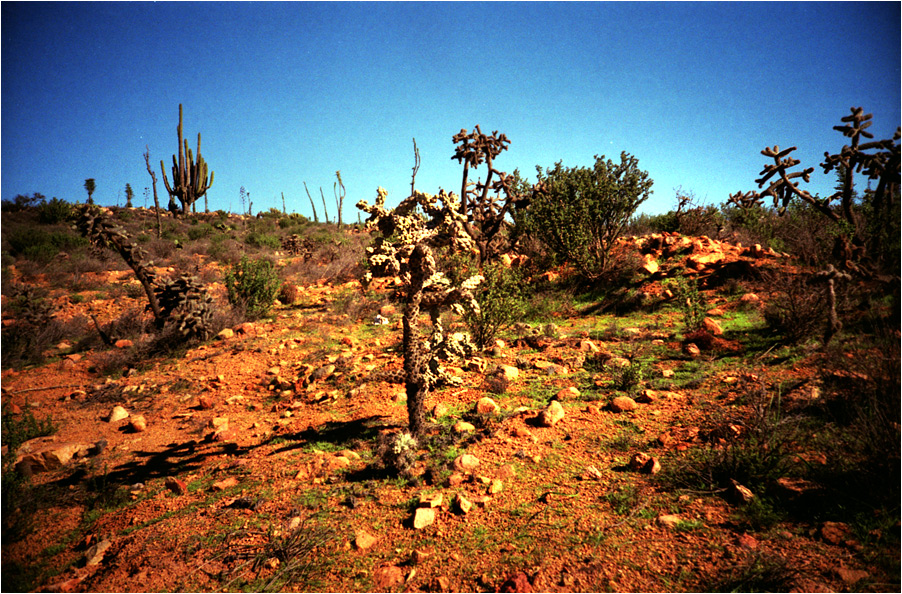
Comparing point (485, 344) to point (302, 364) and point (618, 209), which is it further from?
point (618, 209)

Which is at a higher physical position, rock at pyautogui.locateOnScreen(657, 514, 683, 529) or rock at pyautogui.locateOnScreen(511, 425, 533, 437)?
rock at pyautogui.locateOnScreen(511, 425, 533, 437)

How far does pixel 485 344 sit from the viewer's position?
648 cm

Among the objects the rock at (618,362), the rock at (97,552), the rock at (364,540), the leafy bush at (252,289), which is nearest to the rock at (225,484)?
the rock at (97,552)

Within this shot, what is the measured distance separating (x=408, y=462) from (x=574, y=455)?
1.51 metres

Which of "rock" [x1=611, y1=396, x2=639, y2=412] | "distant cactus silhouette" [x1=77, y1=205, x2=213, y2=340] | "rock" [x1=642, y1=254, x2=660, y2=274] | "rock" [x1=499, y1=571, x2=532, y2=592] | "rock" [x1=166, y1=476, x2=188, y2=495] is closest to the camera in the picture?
"rock" [x1=499, y1=571, x2=532, y2=592]

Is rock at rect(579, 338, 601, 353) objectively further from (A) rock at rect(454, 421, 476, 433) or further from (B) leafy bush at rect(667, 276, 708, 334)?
(A) rock at rect(454, 421, 476, 433)

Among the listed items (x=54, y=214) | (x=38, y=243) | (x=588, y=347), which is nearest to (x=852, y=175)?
(x=588, y=347)

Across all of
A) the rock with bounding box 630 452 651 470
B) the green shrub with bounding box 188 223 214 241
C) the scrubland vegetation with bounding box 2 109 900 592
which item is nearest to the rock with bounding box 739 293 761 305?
the scrubland vegetation with bounding box 2 109 900 592

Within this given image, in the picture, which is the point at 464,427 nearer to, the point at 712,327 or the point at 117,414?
the point at 117,414

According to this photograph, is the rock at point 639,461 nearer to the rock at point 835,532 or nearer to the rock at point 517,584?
the rock at point 835,532

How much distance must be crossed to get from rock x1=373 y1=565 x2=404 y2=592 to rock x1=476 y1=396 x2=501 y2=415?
2201 millimetres

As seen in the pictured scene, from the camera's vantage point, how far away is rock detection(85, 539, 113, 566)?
94.2 inches

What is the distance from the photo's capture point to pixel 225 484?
127 inches

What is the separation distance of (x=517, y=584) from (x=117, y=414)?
529 cm
